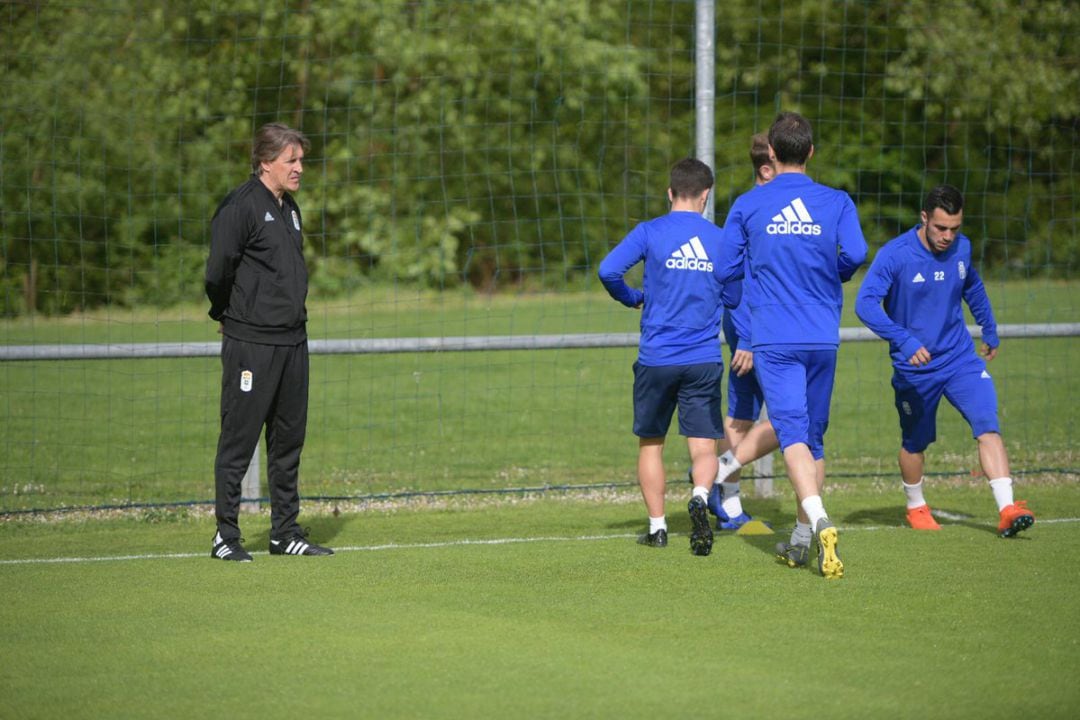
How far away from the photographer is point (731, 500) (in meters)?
8.49

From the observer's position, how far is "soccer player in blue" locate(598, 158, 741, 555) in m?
7.41

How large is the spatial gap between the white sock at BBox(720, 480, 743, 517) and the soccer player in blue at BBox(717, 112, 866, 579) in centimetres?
150

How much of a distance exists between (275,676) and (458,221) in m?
10.5

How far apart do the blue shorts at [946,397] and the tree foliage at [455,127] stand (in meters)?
4.18

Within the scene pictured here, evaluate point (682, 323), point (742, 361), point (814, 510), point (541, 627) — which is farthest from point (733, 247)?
point (541, 627)

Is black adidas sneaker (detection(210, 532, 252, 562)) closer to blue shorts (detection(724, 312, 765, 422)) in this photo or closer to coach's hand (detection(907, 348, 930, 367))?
blue shorts (detection(724, 312, 765, 422))

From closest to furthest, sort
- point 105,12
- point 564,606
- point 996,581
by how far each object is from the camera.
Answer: point 564,606 → point 996,581 → point 105,12

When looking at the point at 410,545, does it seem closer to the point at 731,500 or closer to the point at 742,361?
the point at 731,500

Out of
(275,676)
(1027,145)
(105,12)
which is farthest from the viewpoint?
(1027,145)

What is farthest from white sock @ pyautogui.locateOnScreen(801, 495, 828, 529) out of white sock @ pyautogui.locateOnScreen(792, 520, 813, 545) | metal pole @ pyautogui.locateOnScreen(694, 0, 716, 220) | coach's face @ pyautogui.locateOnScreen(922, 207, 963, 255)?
metal pole @ pyautogui.locateOnScreen(694, 0, 716, 220)

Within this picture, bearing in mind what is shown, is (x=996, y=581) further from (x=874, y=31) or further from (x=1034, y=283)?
(x=874, y=31)

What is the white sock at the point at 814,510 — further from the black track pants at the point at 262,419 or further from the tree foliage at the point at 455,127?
the tree foliage at the point at 455,127

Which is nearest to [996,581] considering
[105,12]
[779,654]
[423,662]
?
[779,654]

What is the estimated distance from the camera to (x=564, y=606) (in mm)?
6203
